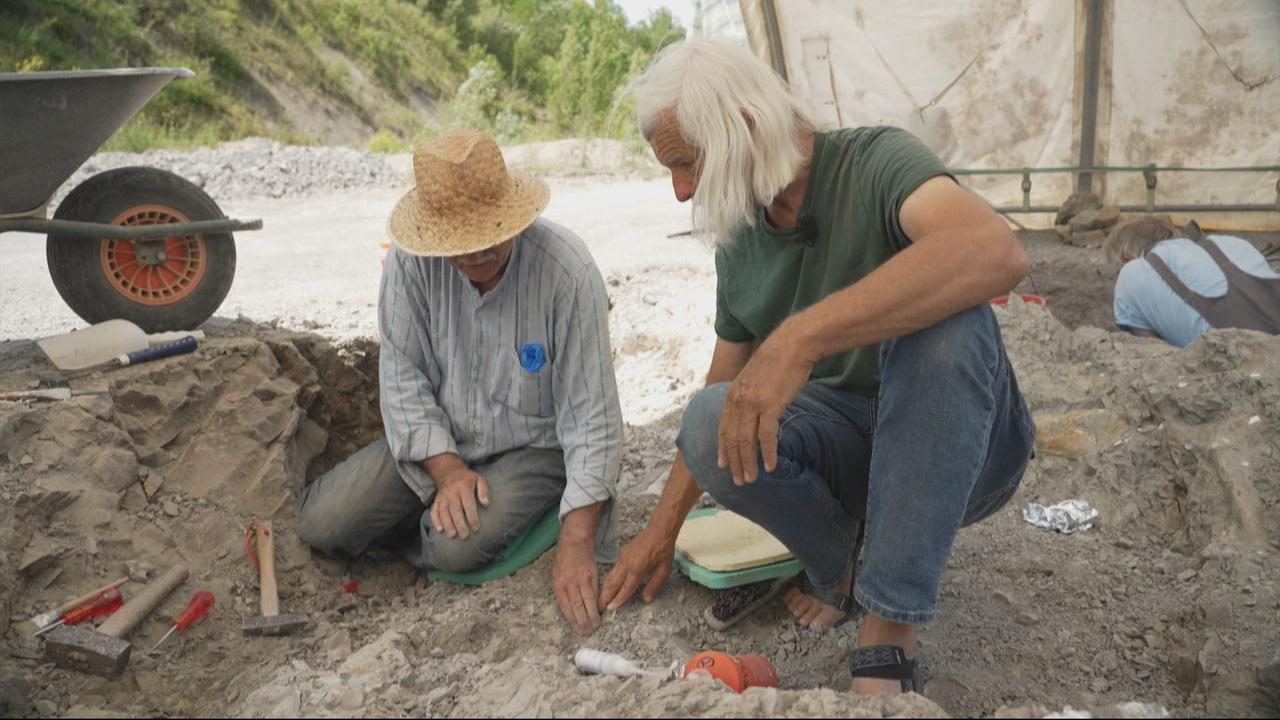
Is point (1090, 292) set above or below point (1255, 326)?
below

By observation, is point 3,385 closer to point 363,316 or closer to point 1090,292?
point 363,316

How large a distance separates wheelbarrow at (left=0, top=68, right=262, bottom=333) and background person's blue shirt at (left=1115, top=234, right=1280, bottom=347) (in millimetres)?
4006

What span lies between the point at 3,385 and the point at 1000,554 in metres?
3.17

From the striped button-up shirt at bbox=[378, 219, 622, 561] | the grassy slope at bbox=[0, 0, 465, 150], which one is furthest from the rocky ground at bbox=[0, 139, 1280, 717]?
the grassy slope at bbox=[0, 0, 465, 150]

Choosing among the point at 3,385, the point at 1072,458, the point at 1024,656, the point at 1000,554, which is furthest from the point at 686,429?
the point at 3,385

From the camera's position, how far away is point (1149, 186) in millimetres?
6727

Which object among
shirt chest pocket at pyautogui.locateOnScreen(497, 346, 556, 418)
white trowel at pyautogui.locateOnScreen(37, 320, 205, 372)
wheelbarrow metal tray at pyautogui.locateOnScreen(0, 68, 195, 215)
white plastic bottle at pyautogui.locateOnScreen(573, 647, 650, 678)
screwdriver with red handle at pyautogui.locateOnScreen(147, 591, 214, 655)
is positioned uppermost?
wheelbarrow metal tray at pyautogui.locateOnScreen(0, 68, 195, 215)

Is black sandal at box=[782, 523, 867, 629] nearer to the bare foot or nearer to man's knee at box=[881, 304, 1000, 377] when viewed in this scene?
the bare foot

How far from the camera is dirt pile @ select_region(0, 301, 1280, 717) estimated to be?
2.04 metres

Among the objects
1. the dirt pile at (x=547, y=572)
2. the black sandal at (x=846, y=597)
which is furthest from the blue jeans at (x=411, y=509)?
the black sandal at (x=846, y=597)

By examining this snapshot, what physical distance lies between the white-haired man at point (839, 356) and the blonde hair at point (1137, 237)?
324 cm

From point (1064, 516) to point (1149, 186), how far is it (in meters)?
4.59

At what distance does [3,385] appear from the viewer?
315cm

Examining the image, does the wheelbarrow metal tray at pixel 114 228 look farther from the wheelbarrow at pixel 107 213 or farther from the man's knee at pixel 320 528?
the man's knee at pixel 320 528
